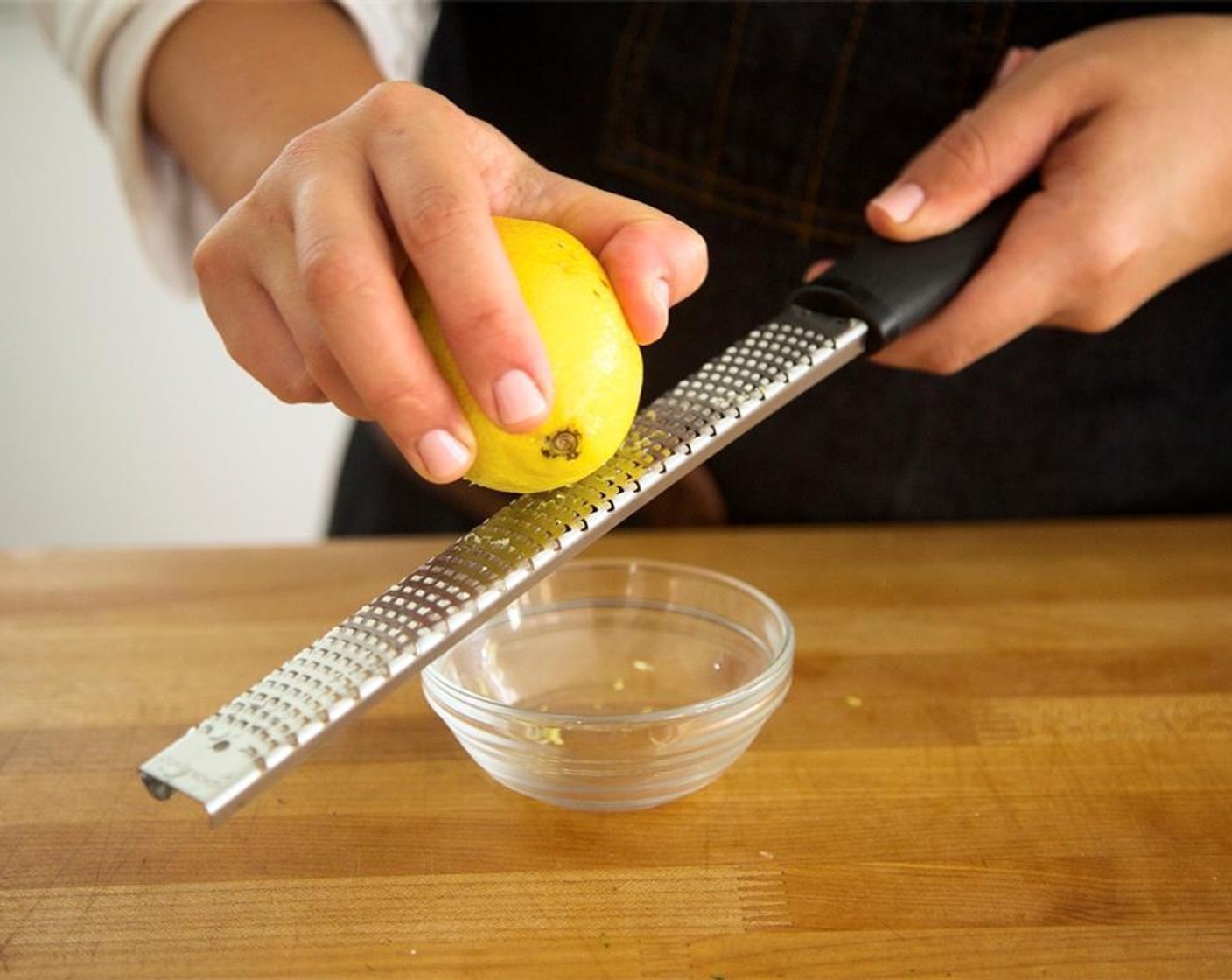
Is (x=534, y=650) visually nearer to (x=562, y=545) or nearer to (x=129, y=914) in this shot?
(x=562, y=545)

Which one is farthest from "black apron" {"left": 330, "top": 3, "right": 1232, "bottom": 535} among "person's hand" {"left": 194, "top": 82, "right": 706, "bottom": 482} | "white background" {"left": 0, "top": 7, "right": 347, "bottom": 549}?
"white background" {"left": 0, "top": 7, "right": 347, "bottom": 549}

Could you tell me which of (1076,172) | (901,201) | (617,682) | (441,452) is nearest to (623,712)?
(617,682)

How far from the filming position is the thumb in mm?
952

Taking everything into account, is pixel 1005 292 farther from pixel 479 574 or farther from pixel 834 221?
pixel 479 574

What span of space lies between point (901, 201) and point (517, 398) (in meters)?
0.45

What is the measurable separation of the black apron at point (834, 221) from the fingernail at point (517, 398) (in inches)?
27.8

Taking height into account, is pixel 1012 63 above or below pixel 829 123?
above

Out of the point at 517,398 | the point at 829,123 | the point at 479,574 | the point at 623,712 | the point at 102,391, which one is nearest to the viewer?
the point at 517,398

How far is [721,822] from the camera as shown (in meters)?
0.77

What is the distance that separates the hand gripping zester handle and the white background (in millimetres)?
1793

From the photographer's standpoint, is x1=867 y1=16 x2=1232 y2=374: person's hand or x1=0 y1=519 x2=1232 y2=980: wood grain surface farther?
x1=867 y1=16 x2=1232 y2=374: person's hand

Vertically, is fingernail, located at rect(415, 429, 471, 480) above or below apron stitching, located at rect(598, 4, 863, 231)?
above

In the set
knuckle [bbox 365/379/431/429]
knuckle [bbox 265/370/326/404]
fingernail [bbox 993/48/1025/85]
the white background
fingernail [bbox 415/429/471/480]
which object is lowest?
the white background

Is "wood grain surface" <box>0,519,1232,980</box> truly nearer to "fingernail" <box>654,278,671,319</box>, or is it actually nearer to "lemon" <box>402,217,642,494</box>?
"lemon" <box>402,217,642,494</box>
